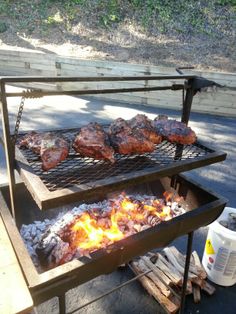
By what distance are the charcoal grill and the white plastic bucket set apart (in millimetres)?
490

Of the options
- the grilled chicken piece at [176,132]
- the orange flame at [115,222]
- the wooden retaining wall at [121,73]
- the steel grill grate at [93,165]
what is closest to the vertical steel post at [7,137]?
the steel grill grate at [93,165]

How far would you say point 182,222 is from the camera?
201 centimetres

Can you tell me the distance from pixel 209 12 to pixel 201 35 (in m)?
1.14

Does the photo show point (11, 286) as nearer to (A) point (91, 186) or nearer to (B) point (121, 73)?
(A) point (91, 186)

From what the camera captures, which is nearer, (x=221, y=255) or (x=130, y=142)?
(x=130, y=142)

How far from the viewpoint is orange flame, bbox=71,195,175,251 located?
246 centimetres

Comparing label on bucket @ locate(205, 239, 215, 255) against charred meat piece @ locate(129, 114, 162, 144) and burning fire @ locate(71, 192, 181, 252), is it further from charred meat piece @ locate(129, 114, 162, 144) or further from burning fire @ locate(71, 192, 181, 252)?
charred meat piece @ locate(129, 114, 162, 144)

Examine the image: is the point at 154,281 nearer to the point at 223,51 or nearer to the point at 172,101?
the point at 172,101

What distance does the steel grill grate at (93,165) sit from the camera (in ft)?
5.79

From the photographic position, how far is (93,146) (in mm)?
1928

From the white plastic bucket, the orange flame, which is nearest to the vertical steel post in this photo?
the orange flame

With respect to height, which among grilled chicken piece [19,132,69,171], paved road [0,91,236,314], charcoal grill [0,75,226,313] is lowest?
paved road [0,91,236,314]

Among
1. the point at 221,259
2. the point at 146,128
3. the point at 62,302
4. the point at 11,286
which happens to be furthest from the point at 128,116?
the point at 11,286

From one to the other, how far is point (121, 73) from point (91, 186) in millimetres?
6912
